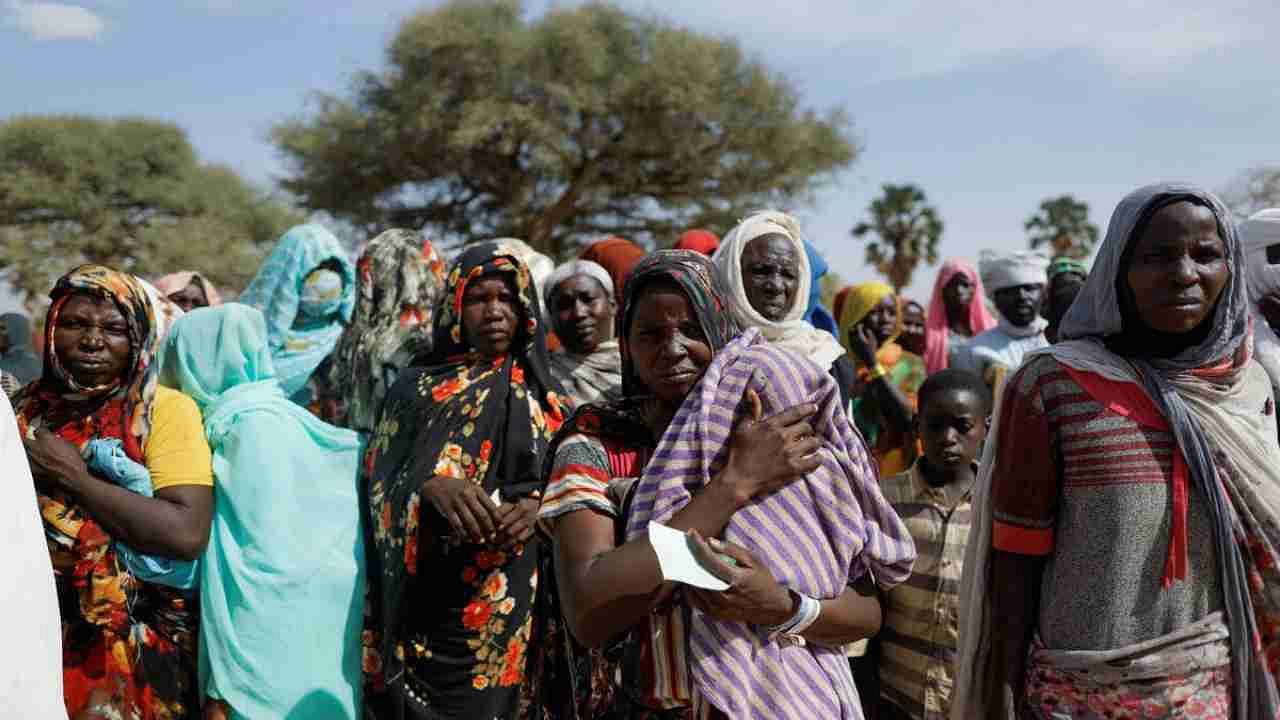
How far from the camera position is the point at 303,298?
5.70 meters

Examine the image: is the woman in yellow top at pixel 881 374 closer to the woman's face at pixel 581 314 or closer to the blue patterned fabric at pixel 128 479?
the woman's face at pixel 581 314

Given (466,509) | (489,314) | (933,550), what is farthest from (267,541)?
(933,550)

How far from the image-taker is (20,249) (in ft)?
96.8

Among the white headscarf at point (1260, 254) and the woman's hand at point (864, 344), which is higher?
the white headscarf at point (1260, 254)

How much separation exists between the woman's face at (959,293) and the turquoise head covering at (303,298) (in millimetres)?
3807

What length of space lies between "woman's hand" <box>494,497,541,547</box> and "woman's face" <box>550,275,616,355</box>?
1.57 m

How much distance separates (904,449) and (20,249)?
30454 mm

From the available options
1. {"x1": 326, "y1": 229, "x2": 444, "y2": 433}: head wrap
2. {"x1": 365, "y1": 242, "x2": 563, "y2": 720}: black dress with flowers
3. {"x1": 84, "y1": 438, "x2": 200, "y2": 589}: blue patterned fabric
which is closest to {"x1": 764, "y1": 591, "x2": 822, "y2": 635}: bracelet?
{"x1": 365, "y1": 242, "x2": 563, "y2": 720}: black dress with flowers

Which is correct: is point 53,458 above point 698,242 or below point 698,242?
below

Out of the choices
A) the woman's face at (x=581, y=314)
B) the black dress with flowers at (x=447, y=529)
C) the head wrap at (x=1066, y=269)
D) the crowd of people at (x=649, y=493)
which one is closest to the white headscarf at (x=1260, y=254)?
the crowd of people at (x=649, y=493)

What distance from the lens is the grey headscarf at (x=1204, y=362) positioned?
2285mm

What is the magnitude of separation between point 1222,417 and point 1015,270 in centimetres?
401

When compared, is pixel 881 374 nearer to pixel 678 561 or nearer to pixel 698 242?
pixel 698 242

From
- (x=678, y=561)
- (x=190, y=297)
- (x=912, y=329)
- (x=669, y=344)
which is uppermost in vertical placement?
(x=669, y=344)
